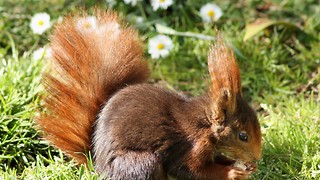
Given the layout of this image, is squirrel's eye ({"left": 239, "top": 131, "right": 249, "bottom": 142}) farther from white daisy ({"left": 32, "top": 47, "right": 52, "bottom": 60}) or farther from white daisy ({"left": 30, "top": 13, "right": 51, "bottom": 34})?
white daisy ({"left": 30, "top": 13, "right": 51, "bottom": 34})

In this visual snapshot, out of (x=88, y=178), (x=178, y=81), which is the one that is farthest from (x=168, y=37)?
(x=88, y=178)

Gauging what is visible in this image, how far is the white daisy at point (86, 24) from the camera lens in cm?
368

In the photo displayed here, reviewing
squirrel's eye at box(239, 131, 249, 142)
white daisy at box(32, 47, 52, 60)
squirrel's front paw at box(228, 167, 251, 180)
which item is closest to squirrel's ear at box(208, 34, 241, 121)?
squirrel's eye at box(239, 131, 249, 142)

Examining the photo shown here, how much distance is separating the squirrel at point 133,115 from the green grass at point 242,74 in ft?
0.69

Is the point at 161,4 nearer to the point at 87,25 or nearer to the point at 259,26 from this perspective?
the point at 259,26

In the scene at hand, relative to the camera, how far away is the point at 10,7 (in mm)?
5375

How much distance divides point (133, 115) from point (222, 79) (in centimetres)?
44

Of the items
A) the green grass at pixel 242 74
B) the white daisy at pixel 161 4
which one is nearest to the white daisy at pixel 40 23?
the green grass at pixel 242 74

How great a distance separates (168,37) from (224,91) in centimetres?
147

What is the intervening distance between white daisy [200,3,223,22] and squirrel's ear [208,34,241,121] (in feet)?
5.49

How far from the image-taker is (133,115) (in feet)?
11.0

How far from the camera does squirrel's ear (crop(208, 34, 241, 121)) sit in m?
3.33

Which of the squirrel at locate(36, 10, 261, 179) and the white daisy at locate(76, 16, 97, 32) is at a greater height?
the white daisy at locate(76, 16, 97, 32)

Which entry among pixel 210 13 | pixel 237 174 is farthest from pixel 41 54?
pixel 237 174
